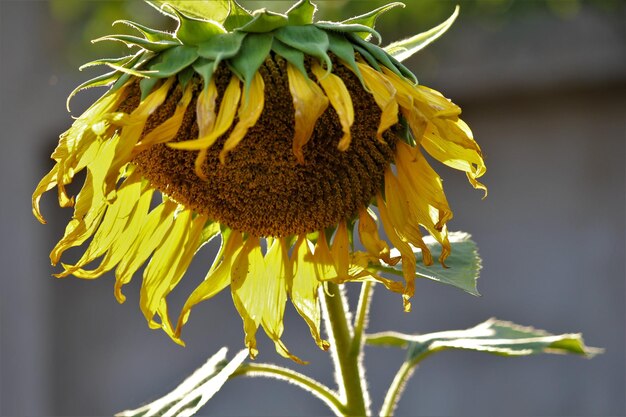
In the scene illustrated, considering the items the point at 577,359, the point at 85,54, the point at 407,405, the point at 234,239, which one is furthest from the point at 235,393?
the point at 234,239

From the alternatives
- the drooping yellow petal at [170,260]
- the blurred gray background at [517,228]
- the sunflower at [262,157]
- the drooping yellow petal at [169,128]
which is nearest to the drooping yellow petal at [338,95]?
the sunflower at [262,157]

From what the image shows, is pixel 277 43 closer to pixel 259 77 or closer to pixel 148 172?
pixel 259 77

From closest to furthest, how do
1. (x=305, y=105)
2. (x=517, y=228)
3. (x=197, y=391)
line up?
1. (x=305, y=105)
2. (x=197, y=391)
3. (x=517, y=228)

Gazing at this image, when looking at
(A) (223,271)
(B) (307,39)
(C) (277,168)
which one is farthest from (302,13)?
(A) (223,271)

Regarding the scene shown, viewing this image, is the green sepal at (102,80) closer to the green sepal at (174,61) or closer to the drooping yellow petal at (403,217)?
the green sepal at (174,61)

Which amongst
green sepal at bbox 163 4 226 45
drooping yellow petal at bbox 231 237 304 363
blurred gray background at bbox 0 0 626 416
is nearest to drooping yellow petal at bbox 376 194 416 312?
drooping yellow petal at bbox 231 237 304 363

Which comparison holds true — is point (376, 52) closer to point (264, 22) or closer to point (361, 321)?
point (264, 22)
